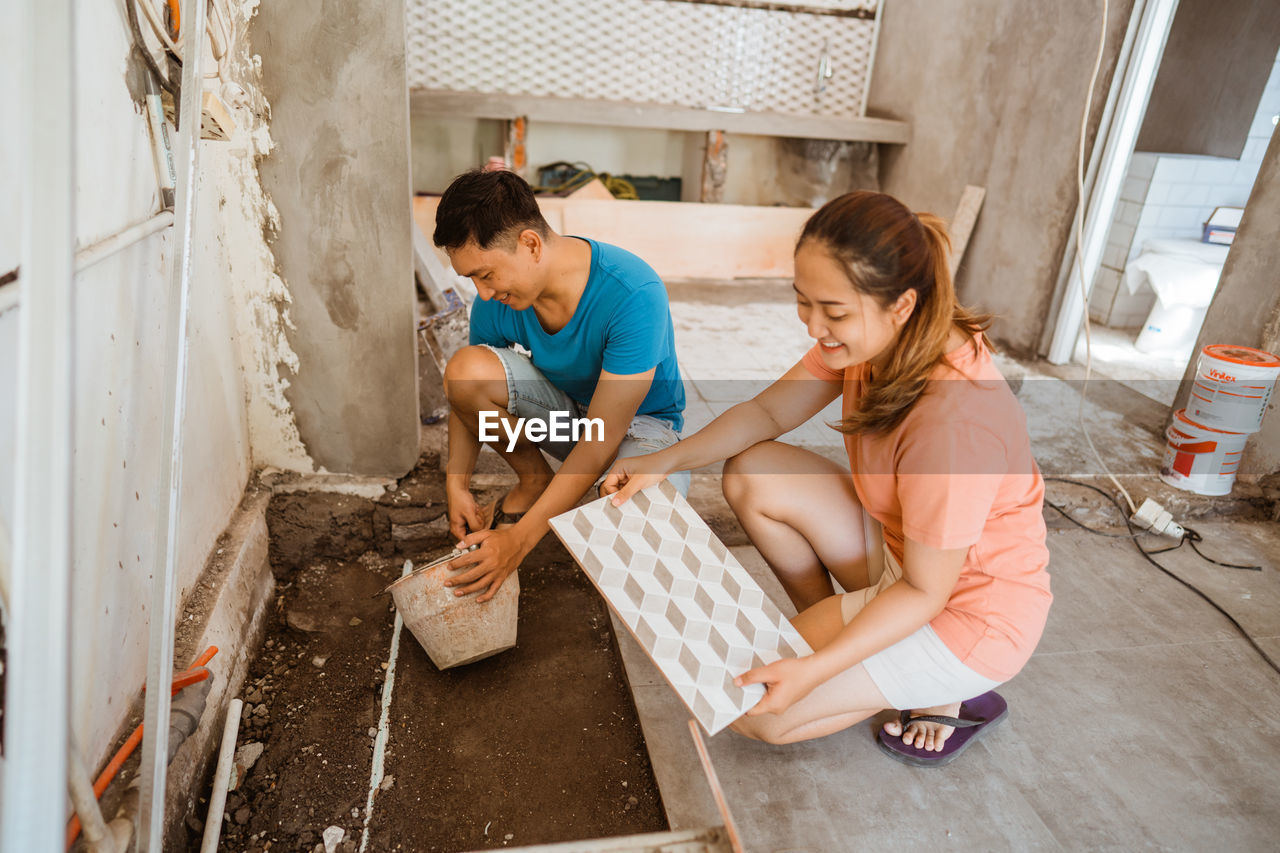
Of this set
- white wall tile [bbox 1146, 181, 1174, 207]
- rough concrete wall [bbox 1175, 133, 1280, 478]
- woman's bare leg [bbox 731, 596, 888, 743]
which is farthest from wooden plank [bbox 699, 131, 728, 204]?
woman's bare leg [bbox 731, 596, 888, 743]

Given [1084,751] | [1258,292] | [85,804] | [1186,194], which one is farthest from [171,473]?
[1186,194]

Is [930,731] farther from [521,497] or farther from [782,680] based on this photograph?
[521,497]

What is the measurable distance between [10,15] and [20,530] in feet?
2.27

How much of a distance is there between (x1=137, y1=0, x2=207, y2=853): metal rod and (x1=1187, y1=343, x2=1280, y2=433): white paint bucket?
2.69 m

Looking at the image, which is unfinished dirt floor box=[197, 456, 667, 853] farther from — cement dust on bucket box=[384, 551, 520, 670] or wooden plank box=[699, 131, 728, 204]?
wooden plank box=[699, 131, 728, 204]

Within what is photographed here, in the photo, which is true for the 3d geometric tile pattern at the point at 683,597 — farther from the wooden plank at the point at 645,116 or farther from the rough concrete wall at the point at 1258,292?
the wooden plank at the point at 645,116

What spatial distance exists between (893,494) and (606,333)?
2.29ft

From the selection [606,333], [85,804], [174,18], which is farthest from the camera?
[606,333]

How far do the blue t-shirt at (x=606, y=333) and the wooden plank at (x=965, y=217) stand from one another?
269cm

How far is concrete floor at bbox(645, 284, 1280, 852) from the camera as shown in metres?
1.35

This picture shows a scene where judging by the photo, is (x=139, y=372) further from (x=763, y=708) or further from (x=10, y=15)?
(x=763, y=708)

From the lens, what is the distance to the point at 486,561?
4.93 ft

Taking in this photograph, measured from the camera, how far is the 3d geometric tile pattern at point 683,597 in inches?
48.4

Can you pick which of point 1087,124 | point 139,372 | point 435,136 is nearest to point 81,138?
point 139,372
